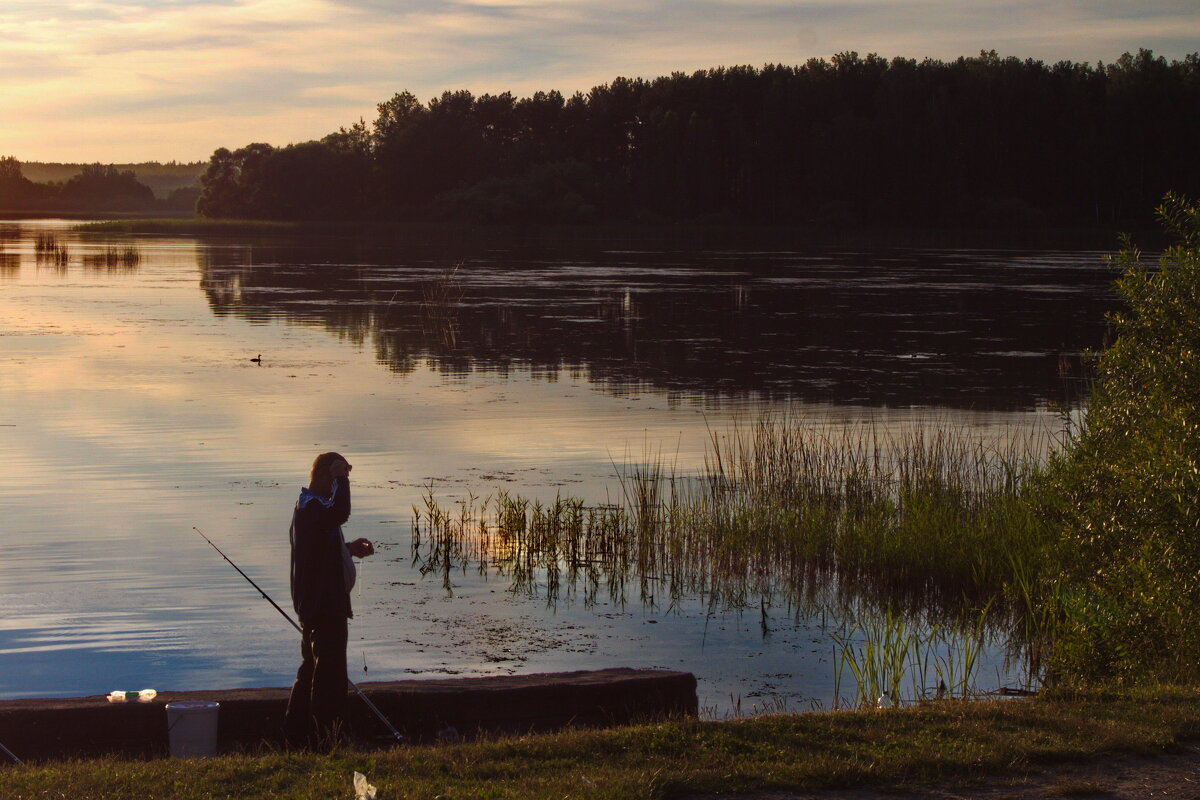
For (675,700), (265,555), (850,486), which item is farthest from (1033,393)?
(675,700)

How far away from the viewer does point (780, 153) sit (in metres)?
112

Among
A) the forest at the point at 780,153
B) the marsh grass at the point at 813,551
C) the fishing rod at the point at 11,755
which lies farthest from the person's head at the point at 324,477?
the forest at the point at 780,153

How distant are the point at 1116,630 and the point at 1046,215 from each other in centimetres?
10109

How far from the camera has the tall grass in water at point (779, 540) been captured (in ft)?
39.8

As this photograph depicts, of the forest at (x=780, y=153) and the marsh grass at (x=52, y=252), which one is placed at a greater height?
the forest at (x=780, y=153)

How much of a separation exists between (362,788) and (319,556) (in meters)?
2.13

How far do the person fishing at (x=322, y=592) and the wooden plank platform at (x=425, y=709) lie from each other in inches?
7.7

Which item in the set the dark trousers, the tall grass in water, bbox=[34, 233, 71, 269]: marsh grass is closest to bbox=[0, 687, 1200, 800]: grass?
the dark trousers

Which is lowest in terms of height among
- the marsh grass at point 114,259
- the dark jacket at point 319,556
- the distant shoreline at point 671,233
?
the dark jacket at point 319,556

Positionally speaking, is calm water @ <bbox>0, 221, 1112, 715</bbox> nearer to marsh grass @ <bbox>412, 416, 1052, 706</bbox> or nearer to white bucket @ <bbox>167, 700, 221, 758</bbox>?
marsh grass @ <bbox>412, 416, 1052, 706</bbox>

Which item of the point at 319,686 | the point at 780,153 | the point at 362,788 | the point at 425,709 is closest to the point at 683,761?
the point at 362,788

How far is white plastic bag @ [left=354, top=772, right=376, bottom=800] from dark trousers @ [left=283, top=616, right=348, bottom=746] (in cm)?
174

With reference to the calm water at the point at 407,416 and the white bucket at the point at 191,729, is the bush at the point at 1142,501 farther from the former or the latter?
the white bucket at the point at 191,729

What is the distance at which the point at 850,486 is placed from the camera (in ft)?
47.2
